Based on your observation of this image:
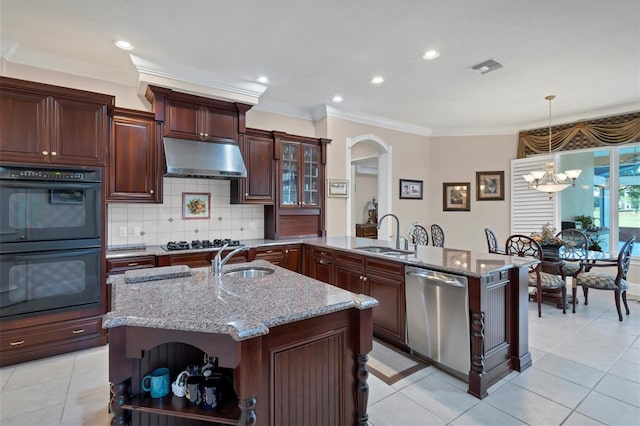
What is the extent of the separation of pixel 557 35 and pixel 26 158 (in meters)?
4.95

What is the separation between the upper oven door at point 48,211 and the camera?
8.66 ft

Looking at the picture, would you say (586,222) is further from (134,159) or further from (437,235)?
(134,159)

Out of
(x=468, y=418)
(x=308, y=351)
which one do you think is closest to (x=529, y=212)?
(x=468, y=418)

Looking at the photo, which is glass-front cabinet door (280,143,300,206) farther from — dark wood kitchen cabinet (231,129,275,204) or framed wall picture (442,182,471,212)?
framed wall picture (442,182,471,212)

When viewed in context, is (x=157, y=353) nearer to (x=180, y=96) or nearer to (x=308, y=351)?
(x=308, y=351)

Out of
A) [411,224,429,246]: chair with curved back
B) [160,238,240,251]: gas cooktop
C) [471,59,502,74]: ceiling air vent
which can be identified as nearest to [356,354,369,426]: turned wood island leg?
[160,238,240,251]: gas cooktop

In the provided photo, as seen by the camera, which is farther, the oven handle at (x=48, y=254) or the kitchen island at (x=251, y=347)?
the oven handle at (x=48, y=254)

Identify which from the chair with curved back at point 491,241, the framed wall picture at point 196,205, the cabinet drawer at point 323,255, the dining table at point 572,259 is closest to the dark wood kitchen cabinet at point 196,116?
the framed wall picture at point 196,205

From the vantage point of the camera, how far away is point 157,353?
4.95ft

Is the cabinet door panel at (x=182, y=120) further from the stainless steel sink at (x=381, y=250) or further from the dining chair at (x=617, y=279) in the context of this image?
the dining chair at (x=617, y=279)

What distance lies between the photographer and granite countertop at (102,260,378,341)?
1.24 m

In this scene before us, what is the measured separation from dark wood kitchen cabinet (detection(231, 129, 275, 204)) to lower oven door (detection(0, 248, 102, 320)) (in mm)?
1770

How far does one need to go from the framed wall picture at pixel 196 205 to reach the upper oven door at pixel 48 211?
1.14m

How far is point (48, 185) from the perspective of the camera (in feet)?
9.17
